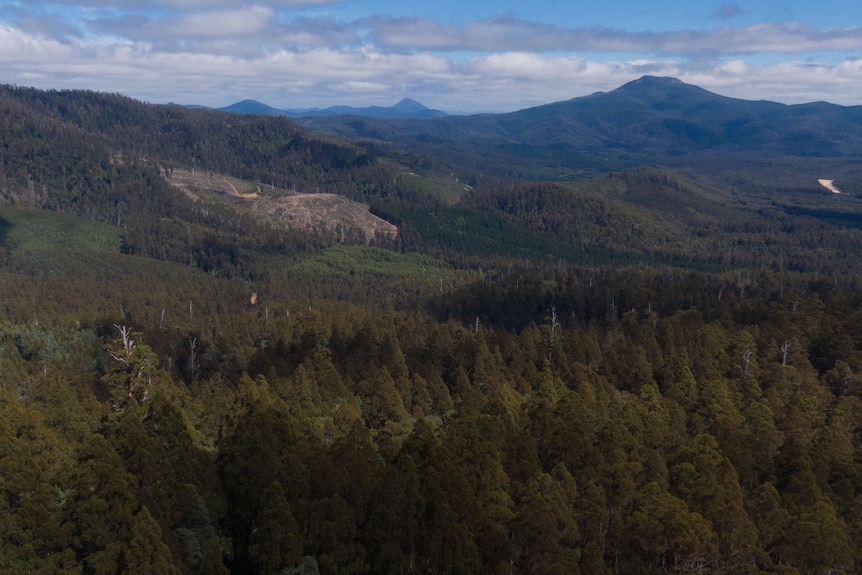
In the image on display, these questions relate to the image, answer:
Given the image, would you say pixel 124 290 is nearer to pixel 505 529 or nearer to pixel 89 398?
pixel 89 398

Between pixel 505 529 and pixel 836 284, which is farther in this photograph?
pixel 836 284

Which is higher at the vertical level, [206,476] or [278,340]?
[206,476]

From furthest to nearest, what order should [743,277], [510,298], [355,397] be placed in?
[743,277]
[510,298]
[355,397]

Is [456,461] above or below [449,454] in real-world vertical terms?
below

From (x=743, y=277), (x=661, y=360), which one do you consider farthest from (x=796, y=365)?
(x=743, y=277)

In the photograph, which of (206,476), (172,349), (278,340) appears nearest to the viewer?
(206,476)

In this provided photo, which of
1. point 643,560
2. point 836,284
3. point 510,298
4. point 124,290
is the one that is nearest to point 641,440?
point 643,560

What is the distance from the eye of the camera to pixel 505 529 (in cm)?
3641

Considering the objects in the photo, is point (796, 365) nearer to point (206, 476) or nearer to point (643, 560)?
point (643, 560)

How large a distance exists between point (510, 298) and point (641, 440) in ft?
310

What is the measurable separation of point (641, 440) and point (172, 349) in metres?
64.6

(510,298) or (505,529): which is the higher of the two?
(505,529)

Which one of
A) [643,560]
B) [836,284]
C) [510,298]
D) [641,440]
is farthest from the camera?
[836,284]

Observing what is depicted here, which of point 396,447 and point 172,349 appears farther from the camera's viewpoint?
point 172,349
